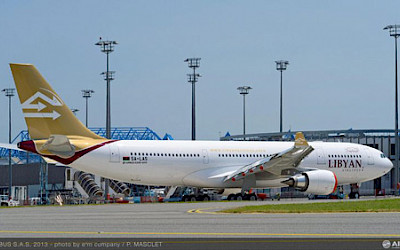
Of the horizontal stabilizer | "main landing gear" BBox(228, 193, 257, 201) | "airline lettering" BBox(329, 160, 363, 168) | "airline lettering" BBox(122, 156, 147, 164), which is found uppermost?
the horizontal stabilizer

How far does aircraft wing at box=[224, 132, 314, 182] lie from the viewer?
1620 inches

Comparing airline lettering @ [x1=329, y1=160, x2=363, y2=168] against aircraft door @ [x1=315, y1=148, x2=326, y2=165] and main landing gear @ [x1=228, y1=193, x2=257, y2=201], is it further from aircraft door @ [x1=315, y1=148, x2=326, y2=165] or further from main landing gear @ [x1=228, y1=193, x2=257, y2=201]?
main landing gear @ [x1=228, y1=193, x2=257, y2=201]

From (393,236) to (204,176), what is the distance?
2895cm

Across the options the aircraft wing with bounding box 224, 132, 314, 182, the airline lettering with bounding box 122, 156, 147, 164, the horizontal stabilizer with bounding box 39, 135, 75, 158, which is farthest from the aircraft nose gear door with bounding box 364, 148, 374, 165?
the horizontal stabilizer with bounding box 39, 135, 75, 158

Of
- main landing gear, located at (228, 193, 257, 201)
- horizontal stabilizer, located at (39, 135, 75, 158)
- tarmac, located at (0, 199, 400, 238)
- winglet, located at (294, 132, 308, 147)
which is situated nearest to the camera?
tarmac, located at (0, 199, 400, 238)

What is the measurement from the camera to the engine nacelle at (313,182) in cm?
4138

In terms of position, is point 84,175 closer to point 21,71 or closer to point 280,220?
point 21,71

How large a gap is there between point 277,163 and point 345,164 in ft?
23.4

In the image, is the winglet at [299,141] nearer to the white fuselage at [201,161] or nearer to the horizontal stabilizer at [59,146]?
the white fuselage at [201,161]

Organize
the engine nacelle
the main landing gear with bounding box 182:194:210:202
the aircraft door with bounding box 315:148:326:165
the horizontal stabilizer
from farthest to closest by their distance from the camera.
→ the aircraft door with bounding box 315:148:326:165, the main landing gear with bounding box 182:194:210:202, the engine nacelle, the horizontal stabilizer

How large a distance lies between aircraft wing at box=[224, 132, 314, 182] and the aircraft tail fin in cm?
1048

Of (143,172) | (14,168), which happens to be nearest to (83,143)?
(143,172)

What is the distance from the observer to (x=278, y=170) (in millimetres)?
43375

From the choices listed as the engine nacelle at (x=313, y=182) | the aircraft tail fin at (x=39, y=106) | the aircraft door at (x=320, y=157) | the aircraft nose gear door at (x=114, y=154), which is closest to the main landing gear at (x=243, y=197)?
the engine nacelle at (x=313, y=182)
